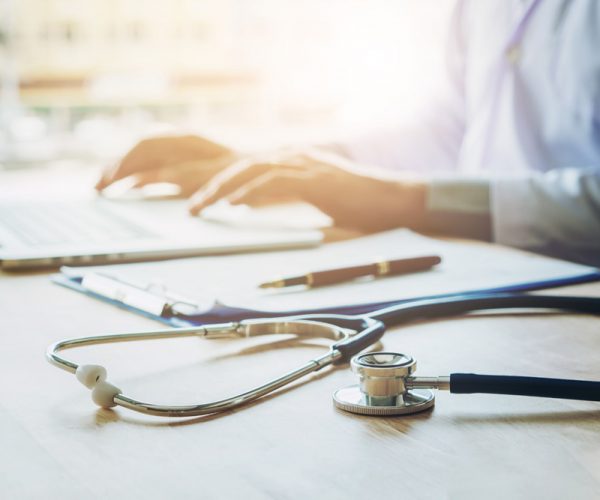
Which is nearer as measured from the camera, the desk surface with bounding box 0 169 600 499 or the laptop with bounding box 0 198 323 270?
the desk surface with bounding box 0 169 600 499

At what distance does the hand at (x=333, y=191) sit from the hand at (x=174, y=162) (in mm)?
176

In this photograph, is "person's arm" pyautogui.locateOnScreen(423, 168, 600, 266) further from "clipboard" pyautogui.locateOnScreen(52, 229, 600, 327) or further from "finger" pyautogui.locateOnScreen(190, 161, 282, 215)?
"finger" pyautogui.locateOnScreen(190, 161, 282, 215)

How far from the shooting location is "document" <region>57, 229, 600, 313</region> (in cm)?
69

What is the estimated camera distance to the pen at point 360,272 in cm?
71

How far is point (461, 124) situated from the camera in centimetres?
158

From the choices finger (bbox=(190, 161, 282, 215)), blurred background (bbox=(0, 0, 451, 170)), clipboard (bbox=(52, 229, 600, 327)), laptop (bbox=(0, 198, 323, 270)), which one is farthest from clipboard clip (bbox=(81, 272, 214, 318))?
blurred background (bbox=(0, 0, 451, 170))

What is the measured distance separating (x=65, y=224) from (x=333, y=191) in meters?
0.32

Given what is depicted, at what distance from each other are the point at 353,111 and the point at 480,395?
2109 mm

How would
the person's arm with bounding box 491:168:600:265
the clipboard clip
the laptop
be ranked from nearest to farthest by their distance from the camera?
1. the clipboard clip
2. the laptop
3. the person's arm with bounding box 491:168:600:265

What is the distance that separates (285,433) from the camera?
41 cm

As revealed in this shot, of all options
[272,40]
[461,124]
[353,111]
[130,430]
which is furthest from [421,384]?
[272,40]

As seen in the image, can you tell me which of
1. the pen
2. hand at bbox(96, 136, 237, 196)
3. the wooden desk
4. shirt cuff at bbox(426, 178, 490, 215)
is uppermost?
hand at bbox(96, 136, 237, 196)

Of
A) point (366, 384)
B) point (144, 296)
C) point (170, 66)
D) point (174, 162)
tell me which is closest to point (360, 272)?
point (144, 296)

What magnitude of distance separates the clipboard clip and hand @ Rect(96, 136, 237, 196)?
0.56 m
